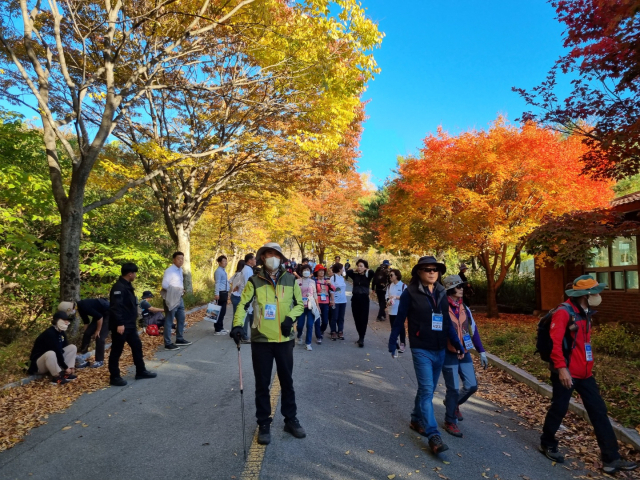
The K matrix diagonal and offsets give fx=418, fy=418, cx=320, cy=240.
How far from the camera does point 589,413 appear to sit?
383cm

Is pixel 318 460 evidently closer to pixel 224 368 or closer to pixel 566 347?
pixel 566 347

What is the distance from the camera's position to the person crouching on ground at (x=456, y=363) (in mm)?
4422

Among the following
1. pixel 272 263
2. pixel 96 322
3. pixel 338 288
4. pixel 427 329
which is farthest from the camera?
pixel 338 288

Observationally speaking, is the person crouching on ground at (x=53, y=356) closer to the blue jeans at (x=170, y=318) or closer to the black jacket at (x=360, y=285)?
the blue jeans at (x=170, y=318)

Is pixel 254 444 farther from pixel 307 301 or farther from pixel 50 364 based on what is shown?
pixel 307 301

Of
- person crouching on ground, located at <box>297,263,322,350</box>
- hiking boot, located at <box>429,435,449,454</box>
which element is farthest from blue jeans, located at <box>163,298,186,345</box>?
hiking boot, located at <box>429,435,449,454</box>

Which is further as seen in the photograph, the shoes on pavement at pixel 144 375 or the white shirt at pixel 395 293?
the white shirt at pixel 395 293

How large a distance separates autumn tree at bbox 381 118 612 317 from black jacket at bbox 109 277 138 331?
858cm

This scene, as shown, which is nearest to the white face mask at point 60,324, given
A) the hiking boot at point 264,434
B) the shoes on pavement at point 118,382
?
the shoes on pavement at point 118,382

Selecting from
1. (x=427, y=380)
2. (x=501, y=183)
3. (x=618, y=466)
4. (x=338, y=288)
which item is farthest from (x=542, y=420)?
(x=501, y=183)

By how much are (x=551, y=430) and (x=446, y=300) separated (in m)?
1.51

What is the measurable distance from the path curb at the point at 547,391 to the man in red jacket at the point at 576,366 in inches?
28.5

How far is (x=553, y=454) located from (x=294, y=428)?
2461 millimetres

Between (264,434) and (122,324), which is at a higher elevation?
(122,324)
